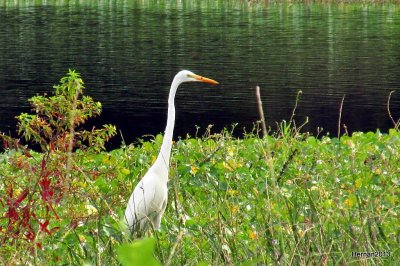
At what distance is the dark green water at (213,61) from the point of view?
28.0 m

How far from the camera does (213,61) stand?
127 ft

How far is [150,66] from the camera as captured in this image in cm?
3775

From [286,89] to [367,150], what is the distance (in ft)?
70.2

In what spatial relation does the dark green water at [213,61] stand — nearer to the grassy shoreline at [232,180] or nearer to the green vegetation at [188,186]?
the grassy shoreline at [232,180]

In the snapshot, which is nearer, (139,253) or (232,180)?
(139,253)

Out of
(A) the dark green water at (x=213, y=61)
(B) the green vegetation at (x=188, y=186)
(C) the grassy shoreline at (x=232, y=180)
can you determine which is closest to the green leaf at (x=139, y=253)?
(B) the green vegetation at (x=188, y=186)

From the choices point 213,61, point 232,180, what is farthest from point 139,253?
point 213,61

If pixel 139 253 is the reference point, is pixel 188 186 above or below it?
below

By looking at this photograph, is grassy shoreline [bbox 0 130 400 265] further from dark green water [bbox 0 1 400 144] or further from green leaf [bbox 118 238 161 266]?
dark green water [bbox 0 1 400 144]

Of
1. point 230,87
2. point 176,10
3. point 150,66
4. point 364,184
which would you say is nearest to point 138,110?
point 230,87

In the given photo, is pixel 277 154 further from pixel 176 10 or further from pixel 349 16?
pixel 176 10

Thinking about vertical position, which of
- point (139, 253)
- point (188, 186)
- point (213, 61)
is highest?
point (139, 253)

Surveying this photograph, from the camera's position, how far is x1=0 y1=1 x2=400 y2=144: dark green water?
91.8 feet

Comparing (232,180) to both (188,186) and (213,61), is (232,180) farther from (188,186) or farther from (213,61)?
(213,61)
